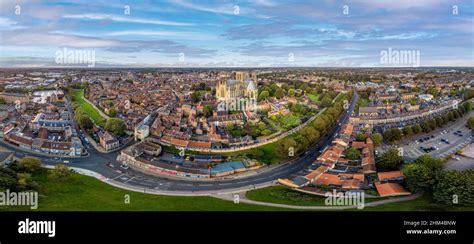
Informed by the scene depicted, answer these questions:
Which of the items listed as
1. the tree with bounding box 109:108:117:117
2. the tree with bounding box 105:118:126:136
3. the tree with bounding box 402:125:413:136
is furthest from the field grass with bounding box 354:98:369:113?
the tree with bounding box 109:108:117:117

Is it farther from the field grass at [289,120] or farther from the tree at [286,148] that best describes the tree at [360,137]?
the field grass at [289,120]

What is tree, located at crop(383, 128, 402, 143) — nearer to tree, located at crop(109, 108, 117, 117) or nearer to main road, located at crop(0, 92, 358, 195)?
main road, located at crop(0, 92, 358, 195)

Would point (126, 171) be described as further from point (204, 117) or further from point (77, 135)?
point (204, 117)

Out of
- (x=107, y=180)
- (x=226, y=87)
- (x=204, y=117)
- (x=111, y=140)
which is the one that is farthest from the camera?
(x=226, y=87)

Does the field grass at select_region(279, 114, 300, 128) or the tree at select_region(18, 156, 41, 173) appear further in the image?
the field grass at select_region(279, 114, 300, 128)

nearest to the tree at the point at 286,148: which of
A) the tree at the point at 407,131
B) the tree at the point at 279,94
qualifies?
the tree at the point at 407,131

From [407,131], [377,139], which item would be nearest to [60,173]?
[377,139]
